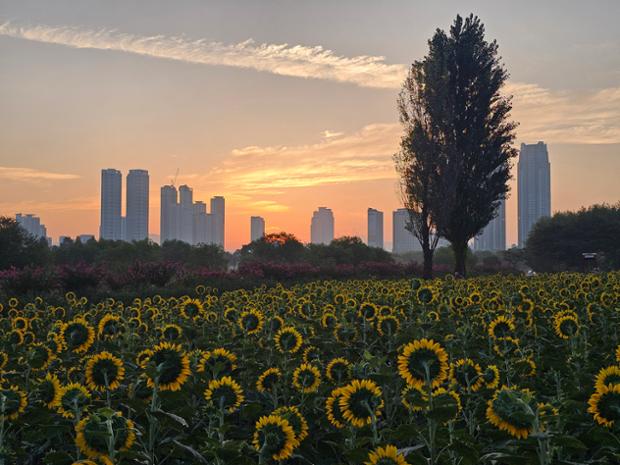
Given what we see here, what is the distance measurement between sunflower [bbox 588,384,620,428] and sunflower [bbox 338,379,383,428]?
36.0 inches

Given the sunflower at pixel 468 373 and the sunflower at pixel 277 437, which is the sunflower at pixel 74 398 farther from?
the sunflower at pixel 468 373

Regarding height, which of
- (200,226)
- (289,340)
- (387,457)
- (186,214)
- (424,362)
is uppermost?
(186,214)

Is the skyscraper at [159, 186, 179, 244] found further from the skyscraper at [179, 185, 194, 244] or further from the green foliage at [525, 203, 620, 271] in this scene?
the green foliage at [525, 203, 620, 271]

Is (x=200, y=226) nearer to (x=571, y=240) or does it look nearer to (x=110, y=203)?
(x=110, y=203)

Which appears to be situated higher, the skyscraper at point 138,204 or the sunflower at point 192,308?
the skyscraper at point 138,204

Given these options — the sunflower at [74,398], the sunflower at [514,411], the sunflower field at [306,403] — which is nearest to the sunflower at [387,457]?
the sunflower field at [306,403]

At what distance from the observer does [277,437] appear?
2.51 meters

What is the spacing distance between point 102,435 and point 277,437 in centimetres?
69

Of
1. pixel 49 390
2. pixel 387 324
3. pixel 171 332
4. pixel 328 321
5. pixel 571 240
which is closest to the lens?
pixel 49 390

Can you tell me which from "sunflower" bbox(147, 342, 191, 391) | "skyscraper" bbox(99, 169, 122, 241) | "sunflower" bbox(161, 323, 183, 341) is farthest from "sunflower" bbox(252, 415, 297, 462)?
"skyscraper" bbox(99, 169, 122, 241)

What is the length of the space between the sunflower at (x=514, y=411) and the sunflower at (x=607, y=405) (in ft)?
1.29

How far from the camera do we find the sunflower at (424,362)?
279 centimetres

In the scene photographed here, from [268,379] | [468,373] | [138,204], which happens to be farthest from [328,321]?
[138,204]

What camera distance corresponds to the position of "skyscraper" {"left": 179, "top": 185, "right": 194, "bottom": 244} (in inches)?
7343
